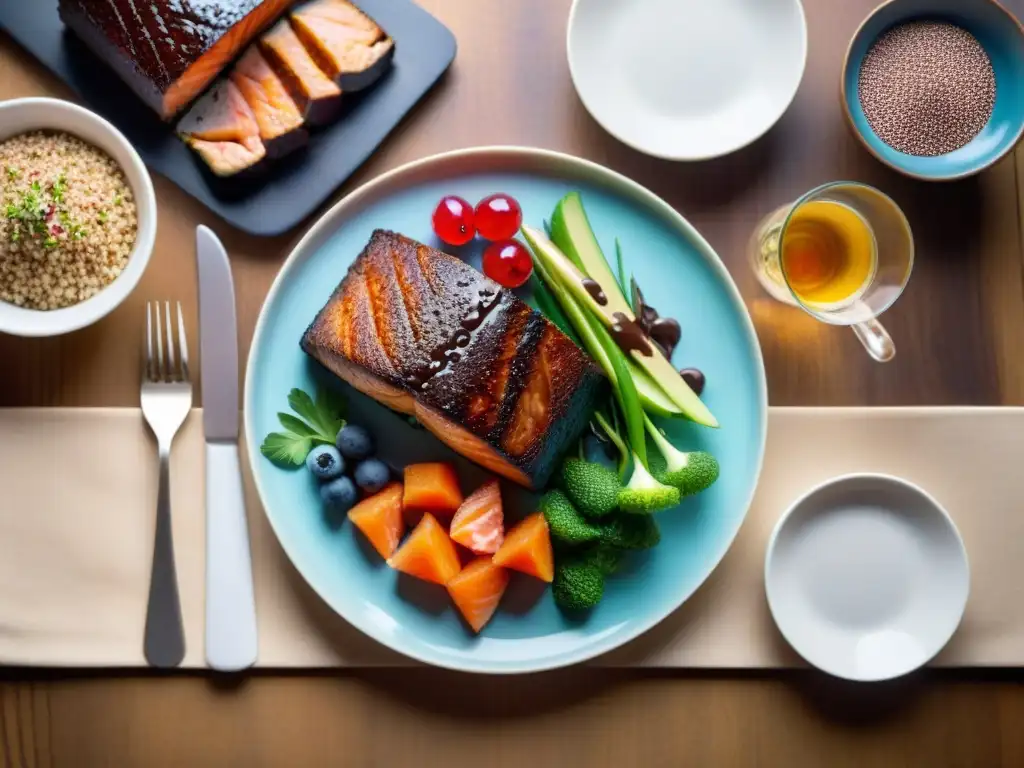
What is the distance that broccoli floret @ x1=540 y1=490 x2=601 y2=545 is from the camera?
1753mm

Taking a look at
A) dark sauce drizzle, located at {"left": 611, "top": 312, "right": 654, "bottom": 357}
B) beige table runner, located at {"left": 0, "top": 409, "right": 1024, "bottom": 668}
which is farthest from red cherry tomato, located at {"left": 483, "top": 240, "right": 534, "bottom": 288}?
A: beige table runner, located at {"left": 0, "top": 409, "right": 1024, "bottom": 668}

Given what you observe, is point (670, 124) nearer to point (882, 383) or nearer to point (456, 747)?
point (882, 383)

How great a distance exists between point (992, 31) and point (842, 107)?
36 cm

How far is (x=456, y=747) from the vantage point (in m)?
1.93

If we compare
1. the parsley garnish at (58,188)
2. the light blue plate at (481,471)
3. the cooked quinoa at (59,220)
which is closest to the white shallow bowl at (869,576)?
the light blue plate at (481,471)

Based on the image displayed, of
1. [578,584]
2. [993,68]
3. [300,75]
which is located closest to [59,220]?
[300,75]

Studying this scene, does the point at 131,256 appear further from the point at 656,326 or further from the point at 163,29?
the point at 656,326

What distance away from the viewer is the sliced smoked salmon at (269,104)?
1863mm

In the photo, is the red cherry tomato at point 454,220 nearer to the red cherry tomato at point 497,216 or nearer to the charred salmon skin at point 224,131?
the red cherry tomato at point 497,216

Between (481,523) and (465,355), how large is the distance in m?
0.34

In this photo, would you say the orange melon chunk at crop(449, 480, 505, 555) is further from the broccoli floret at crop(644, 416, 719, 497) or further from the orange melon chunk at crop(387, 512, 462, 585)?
the broccoli floret at crop(644, 416, 719, 497)

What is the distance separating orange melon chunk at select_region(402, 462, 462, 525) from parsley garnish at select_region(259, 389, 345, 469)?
19 centimetres

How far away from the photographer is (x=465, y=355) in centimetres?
174

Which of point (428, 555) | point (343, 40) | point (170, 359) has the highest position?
point (343, 40)
